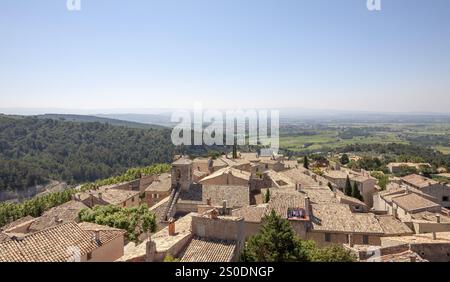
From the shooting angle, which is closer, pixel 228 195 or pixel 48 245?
pixel 48 245

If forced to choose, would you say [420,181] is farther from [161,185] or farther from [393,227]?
[161,185]

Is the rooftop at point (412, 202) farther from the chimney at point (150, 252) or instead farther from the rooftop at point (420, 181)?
the chimney at point (150, 252)

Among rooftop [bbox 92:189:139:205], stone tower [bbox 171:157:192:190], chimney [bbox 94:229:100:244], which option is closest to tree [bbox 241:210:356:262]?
chimney [bbox 94:229:100:244]

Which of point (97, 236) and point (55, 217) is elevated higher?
point (97, 236)

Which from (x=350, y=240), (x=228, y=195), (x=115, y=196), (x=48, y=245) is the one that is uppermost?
(x=48, y=245)

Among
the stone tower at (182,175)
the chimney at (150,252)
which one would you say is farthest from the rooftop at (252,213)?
the chimney at (150,252)

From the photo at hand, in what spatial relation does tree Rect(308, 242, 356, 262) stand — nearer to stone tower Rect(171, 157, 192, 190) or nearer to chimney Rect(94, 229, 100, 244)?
chimney Rect(94, 229, 100, 244)

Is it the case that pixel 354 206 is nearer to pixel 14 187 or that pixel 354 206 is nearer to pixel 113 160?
pixel 14 187

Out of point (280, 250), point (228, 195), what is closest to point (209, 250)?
point (280, 250)

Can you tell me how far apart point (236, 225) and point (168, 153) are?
76.4 m

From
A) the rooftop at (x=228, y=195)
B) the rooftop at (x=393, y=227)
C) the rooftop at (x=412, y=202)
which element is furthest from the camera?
the rooftop at (x=412, y=202)

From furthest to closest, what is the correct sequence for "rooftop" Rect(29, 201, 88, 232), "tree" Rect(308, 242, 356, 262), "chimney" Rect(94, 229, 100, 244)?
"rooftop" Rect(29, 201, 88, 232)
"chimney" Rect(94, 229, 100, 244)
"tree" Rect(308, 242, 356, 262)
